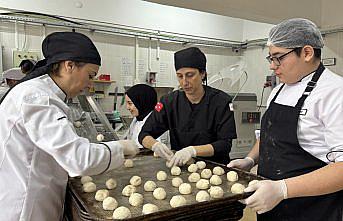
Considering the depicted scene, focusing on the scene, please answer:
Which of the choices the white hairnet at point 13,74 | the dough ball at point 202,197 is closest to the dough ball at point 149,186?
the dough ball at point 202,197

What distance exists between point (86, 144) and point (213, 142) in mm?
978

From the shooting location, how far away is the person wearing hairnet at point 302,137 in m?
1.03

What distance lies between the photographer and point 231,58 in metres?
6.08

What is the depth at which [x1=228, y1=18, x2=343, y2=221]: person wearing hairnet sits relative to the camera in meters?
1.03

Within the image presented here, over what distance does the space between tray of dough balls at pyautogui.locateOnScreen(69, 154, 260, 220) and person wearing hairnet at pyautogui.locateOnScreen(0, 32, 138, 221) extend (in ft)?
0.48

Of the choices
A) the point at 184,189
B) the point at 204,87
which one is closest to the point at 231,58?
the point at 204,87

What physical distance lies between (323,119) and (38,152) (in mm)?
1043

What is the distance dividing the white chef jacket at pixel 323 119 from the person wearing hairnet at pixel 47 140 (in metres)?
0.72

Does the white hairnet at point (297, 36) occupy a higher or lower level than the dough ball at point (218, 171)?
higher

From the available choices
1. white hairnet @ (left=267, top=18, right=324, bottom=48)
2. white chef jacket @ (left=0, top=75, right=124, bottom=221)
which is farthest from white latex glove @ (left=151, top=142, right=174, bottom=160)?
white hairnet @ (left=267, top=18, right=324, bottom=48)

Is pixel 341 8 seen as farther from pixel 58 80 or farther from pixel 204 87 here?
pixel 58 80

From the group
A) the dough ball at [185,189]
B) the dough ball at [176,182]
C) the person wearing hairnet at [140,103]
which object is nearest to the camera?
the dough ball at [185,189]

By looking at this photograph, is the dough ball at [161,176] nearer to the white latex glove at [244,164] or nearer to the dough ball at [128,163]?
the dough ball at [128,163]

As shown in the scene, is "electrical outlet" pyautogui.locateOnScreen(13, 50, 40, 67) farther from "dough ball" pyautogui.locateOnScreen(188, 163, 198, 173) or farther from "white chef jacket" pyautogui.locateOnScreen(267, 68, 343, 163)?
"white chef jacket" pyautogui.locateOnScreen(267, 68, 343, 163)
